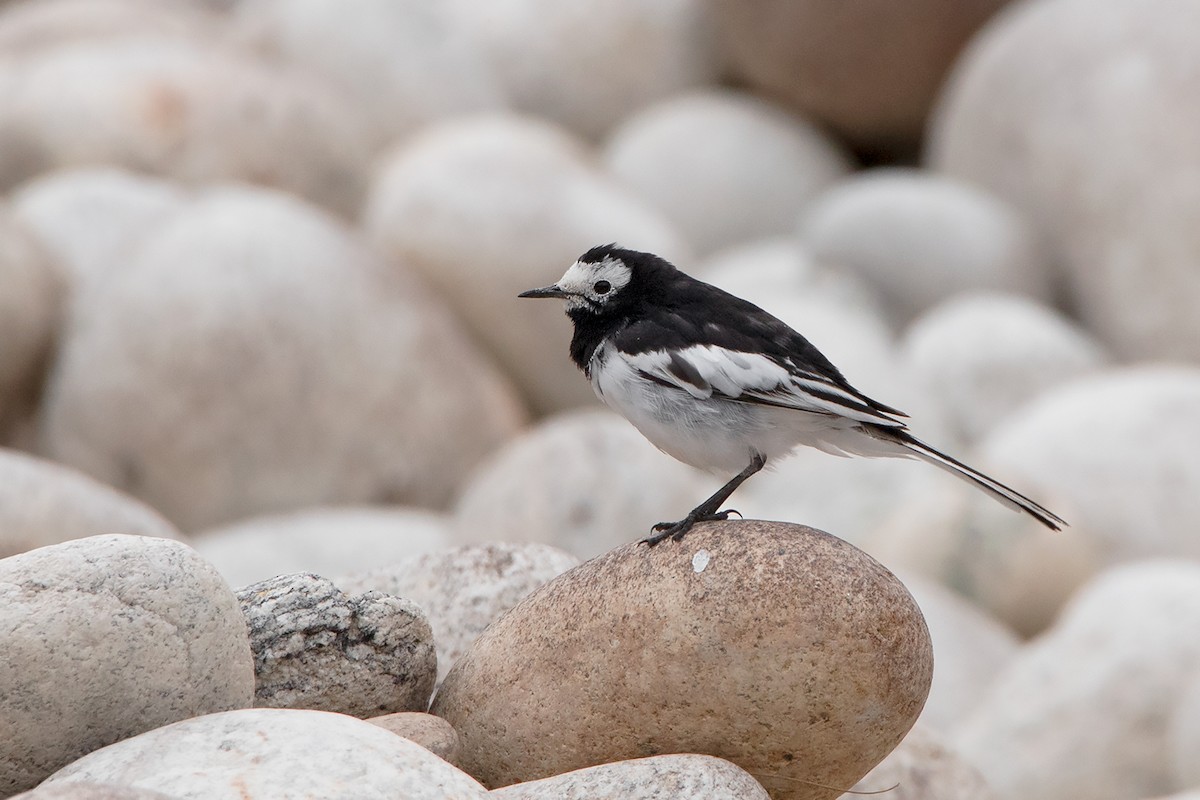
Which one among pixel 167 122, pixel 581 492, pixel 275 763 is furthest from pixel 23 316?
pixel 275 763

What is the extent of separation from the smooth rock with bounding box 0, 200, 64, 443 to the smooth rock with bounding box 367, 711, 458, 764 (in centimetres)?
631

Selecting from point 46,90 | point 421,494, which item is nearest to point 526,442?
point 421,494

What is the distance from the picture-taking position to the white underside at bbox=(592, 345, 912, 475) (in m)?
4.90

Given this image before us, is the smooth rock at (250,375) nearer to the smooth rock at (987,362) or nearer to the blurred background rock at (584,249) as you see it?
the blurred background rock at (584,249)

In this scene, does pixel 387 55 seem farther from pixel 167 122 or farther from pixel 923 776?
pixel 923 776

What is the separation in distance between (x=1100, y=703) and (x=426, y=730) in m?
4.10

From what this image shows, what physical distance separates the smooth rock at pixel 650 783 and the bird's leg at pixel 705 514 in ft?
2.28

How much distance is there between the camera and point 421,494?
1098 cm

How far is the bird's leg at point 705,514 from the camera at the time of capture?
4.78 meters

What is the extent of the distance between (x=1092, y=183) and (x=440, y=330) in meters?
5.98

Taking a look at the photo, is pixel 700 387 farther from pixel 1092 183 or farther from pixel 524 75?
pixel 524 75

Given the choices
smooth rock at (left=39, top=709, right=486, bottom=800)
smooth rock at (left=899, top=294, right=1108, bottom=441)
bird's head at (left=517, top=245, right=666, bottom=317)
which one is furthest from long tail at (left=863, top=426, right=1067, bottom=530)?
smooth rock at (left=899, top=294, right=1108, bottom=441)

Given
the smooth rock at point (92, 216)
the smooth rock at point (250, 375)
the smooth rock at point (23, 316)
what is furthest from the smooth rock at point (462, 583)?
the smooth rock at point (92, 216)

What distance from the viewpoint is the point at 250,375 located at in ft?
33.7
